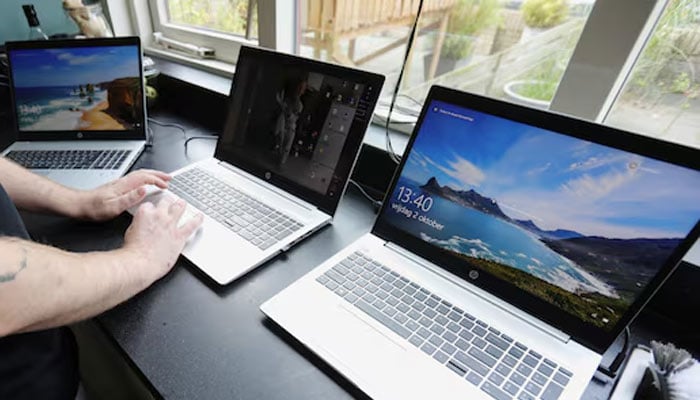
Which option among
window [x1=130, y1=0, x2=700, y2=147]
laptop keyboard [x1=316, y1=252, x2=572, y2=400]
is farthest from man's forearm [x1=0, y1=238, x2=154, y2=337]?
window [x1=130, y1=0, x2=700, y2=147]

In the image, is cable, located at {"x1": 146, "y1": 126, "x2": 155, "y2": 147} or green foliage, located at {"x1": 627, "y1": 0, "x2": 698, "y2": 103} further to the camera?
cable, located at {"x1": 146, "y1": 126, "x2": 155, "y2": 147}

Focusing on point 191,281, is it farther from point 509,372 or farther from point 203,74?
point 203,74

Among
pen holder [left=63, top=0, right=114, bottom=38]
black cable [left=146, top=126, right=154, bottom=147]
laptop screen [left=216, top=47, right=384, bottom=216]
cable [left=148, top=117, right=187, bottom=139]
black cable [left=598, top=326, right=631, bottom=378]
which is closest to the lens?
black cable [left=598, top=326, right=631, bottom=378]

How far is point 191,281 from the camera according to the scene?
64 cm

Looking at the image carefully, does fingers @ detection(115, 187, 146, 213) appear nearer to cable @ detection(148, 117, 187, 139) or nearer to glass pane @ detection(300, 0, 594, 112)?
cable @ detection(148, 117, 187, 139)

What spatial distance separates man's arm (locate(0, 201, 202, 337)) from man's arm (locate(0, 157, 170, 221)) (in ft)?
0.40

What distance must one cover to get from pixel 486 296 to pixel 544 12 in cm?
66

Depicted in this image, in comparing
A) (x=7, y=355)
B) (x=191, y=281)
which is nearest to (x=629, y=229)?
(x=191, y=281)

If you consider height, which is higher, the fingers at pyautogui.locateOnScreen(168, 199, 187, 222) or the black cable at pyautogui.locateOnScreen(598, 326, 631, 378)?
the black cable at pyautogui.locateOnScreen(598, 326, 631, 378)

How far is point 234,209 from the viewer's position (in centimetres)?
78

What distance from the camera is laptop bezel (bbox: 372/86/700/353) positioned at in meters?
0.45

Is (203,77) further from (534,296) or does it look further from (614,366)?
(614,366)

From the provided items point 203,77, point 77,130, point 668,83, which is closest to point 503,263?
point 668,83

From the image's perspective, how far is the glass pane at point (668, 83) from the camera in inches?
25.0
